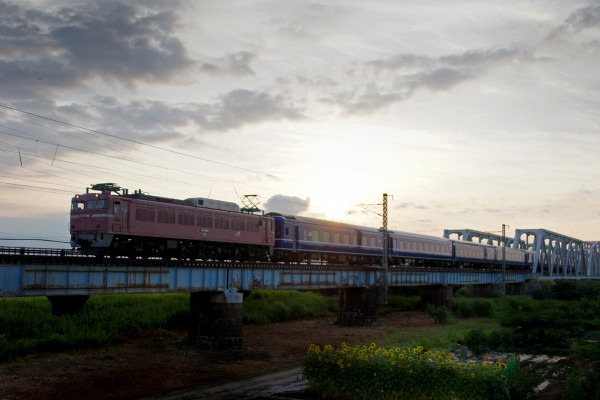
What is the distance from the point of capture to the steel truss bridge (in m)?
124

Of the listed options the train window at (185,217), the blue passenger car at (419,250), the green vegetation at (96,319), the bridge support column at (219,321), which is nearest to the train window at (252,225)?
the train window at (185,217)

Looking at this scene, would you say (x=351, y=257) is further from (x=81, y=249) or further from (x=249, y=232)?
(x=81, y=249)

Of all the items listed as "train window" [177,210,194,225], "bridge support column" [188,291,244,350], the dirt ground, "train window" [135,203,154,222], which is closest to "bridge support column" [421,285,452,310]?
the dirt ground

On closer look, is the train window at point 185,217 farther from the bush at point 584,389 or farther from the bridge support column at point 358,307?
the bush at point 584,389

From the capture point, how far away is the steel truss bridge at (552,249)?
12350 cm

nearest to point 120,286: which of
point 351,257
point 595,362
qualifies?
point 595,362

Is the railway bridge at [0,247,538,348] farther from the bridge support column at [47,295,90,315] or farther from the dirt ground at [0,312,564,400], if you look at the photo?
the dirt ground at [0,312,564,400]

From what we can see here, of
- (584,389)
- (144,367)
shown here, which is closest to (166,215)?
(144,367)

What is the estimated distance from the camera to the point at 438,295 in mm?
72938

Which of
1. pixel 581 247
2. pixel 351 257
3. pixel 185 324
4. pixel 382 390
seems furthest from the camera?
pixel 581 247

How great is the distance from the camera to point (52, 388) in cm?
2800

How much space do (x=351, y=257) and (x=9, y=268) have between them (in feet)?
124

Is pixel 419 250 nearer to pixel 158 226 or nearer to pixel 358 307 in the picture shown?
pixel 358 307

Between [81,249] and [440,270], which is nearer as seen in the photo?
[81,249]
